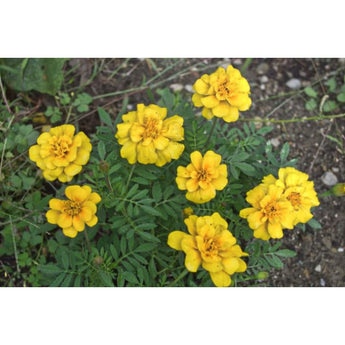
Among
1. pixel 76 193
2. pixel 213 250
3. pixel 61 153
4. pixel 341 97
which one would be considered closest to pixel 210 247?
pixel 213 250

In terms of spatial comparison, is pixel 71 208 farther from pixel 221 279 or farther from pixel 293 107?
pixel 293 107

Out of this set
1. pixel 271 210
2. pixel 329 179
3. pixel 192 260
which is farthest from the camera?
pixel 329 179

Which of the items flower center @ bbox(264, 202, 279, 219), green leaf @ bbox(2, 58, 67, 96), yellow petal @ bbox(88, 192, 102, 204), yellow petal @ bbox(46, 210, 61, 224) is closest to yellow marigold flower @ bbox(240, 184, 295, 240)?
flower center @ bbox(264, 202, 279, 219)

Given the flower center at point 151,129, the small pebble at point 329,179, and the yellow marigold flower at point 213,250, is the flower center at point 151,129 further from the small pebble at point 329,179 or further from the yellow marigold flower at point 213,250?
the small pebble at point 329,179

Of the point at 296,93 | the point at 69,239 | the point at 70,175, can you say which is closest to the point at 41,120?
the point at 69,239

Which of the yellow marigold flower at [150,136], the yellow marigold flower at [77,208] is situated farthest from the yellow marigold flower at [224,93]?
the yellow marigold flower at [77,208]

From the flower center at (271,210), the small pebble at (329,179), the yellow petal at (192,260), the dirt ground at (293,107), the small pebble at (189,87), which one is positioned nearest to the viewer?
the yellow petal at (192,260)
